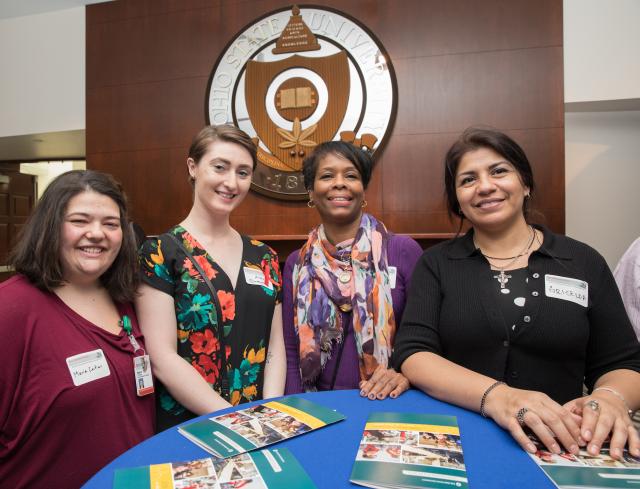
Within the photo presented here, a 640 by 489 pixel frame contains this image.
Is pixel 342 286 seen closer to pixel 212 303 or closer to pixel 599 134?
pixel 212 303

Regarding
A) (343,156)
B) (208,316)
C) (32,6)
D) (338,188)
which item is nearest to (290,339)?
(208,316)

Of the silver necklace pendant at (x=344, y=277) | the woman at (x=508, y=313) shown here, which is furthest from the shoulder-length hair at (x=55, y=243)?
the woman at (x=508, y=313)

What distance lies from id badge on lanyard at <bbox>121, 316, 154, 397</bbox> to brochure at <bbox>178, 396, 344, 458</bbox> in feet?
1.40

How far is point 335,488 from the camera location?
2.57 feet

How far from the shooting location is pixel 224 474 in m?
0.84

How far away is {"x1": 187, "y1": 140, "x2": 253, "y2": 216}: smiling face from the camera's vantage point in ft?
5.65

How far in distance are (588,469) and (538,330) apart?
18.2 inches

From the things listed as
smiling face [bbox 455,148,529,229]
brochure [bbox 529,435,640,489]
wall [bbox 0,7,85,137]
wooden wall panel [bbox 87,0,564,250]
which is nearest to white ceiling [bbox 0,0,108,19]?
wall [bbox 0,7,85,137]

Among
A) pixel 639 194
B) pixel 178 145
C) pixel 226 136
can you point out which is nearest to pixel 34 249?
pixel 226 136

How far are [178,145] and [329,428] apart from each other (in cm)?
400

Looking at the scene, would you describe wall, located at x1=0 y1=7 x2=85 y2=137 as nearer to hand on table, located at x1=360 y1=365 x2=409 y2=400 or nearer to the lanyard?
the lanyard

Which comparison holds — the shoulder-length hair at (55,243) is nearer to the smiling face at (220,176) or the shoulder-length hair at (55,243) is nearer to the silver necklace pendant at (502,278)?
the smiling face at (220,176)

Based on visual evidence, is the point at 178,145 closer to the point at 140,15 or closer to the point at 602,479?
the point at 140,15

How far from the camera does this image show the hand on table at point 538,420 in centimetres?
92
